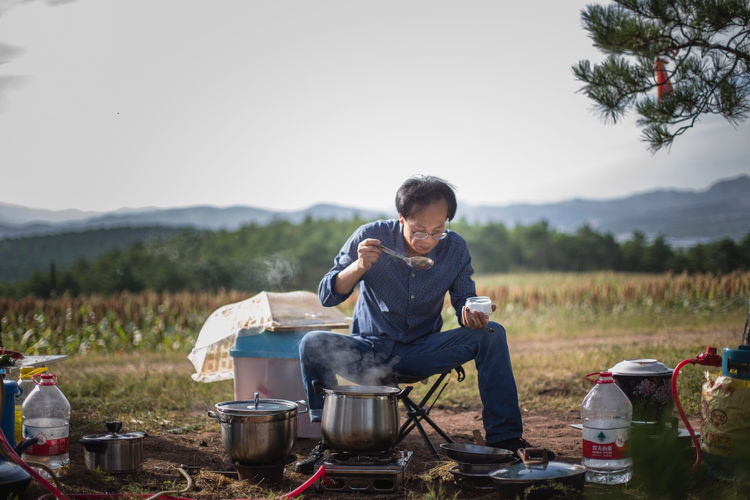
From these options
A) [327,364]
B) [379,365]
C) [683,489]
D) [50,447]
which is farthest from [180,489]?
[683,489]

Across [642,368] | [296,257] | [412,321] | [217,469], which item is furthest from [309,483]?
[296,257]

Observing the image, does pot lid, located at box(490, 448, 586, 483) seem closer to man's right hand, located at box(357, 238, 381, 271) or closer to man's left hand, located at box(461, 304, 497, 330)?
man's left hand, located at box(461, 304, 497, 330)

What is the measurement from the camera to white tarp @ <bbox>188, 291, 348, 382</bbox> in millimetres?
3957

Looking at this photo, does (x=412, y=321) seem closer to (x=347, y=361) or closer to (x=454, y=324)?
(x=347, y=361)

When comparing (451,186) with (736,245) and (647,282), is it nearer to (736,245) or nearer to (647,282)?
(647,282)

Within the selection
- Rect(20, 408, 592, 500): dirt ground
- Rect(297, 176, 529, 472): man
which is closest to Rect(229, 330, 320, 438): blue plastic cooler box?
Rect(20, 408, 592, 500): dirt ground

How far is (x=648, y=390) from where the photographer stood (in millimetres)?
3098

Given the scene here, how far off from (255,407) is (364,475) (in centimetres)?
57

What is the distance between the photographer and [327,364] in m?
3.37

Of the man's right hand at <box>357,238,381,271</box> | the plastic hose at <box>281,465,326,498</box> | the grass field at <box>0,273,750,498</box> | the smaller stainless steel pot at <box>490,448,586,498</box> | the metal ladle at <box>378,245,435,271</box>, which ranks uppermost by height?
the man's right hand at <box>357,238,381,271</box>

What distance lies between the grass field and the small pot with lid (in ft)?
3.50

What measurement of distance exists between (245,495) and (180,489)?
1.00ft

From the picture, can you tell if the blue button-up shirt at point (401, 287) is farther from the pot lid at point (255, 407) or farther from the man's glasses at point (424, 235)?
the pot lid at point (255, 407)

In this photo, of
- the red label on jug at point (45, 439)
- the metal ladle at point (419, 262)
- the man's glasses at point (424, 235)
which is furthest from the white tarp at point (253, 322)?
the red label on jug at point (45, 439)
